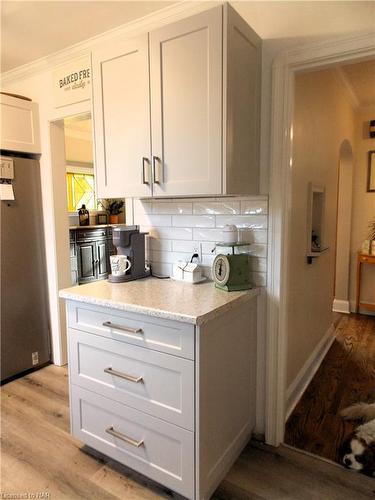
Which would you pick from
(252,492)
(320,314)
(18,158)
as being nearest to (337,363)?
(320,314)

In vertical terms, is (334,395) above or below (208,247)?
below

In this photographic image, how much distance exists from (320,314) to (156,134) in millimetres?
2225

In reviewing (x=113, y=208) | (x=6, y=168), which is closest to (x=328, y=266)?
(x=6, y=168)

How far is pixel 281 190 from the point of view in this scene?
1.79 m

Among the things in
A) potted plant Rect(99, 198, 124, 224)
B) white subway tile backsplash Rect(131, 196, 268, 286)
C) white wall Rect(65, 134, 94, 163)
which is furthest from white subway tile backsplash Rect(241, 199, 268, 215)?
potted plant Rect(99, 198, 124, 224)

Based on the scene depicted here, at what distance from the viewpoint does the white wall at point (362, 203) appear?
4.15 metres

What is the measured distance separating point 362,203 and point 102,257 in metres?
3.58

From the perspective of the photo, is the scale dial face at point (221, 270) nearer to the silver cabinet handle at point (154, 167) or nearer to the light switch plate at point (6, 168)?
the silver cabinet handle at point (154, 167)

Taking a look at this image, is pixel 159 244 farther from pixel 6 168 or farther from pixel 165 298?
pixel 6 168

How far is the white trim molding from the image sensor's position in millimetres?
1639

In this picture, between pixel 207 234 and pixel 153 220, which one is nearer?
pixel 207 234

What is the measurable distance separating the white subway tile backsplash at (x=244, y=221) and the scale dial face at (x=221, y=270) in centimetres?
25

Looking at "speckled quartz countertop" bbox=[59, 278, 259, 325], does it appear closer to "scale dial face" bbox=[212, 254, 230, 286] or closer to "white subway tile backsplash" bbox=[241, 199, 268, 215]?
"scale dial face" bbox=[212, 254, 230, 286]

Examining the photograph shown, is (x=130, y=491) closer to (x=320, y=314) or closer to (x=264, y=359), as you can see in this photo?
(x=264, y=359)
